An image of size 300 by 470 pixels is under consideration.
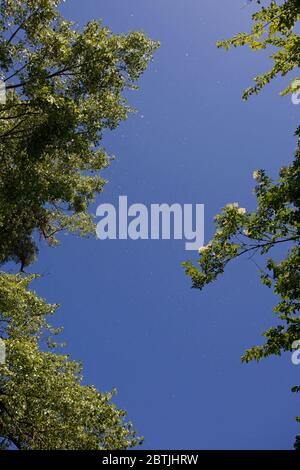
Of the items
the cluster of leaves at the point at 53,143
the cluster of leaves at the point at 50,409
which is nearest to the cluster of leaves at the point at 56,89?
the cluster of leaves at the point at 53,143

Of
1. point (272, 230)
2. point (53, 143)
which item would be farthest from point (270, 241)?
point (53, 143)

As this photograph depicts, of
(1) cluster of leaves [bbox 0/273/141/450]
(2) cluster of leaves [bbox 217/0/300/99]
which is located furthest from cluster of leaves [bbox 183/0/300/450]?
(1) cluster of leaves [bbox 0/273/141/450]

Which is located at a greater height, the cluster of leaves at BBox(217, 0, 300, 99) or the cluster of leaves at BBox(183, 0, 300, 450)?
the cluster of leaves at BBox(217, 0, 300, 99)

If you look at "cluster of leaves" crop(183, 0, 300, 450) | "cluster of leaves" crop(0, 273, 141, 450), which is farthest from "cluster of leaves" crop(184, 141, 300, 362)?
"cluster of leaves" crop(0, 273, 141, 450)

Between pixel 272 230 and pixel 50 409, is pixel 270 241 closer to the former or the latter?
pixel 272 230

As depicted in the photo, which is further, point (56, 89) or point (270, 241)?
point (56, 89)

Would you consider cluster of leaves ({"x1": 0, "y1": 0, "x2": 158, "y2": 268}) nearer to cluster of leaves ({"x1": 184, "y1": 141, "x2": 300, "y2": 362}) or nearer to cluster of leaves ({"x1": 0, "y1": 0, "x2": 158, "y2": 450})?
cluster of leaves ({"x1": 0, "y1": 0, "x2": 158, "y2": 450})

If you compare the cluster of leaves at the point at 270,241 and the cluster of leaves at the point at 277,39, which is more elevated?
the cluster of leaves at the point at 277,39

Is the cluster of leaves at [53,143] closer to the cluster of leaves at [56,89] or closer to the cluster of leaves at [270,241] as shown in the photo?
the cluster of leaves at [56,89]

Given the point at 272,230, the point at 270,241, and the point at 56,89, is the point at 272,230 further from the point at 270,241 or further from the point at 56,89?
the point at 56,89

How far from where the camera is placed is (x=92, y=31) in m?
14.3

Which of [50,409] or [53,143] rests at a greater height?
[53,143]

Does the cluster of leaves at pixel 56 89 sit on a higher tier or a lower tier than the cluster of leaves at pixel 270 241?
higher

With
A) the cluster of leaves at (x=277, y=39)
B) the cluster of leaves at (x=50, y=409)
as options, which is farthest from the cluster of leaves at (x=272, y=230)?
the cluster of leaves at (x=50, y=409)
